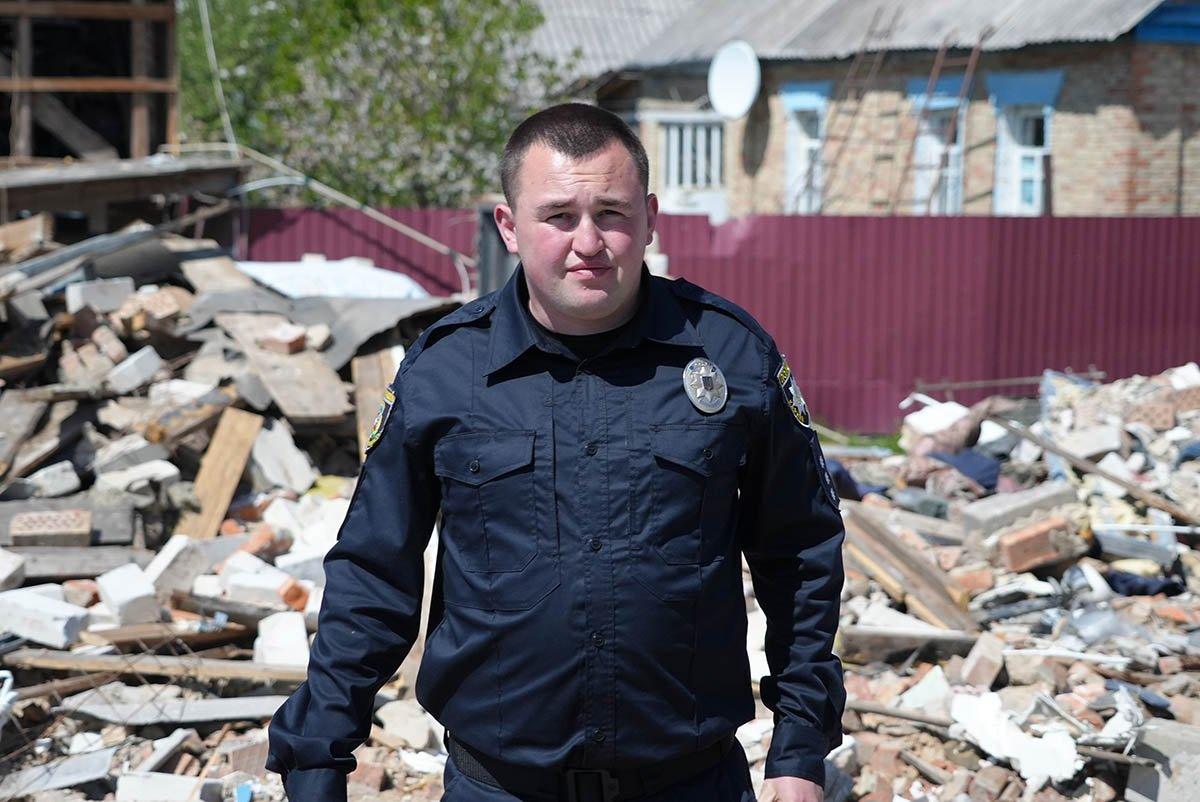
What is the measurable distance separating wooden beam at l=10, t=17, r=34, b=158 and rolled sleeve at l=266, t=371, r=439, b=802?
12.9m

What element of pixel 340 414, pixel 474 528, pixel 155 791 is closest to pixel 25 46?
pixel 340 414

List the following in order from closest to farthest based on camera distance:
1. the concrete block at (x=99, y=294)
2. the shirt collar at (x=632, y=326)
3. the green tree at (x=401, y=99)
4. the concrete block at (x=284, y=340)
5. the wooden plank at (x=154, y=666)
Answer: the shirt collar at (x=632, y=326) < the wooden plank at (x=154, y=666) < the concrete block at (x=284, y=340) < the concrete block at (x=99, y=294) < the green tree at (x=401, y=99)

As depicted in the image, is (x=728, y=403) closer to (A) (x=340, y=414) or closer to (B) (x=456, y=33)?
(A) (x=340, y=414)

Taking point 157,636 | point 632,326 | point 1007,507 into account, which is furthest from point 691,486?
point 1007,507

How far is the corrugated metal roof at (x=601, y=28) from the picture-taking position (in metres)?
26.9

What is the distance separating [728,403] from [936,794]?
2968 millimetres

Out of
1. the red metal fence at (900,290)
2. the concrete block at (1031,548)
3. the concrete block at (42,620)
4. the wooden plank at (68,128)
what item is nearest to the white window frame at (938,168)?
the red metal fence at (900,290)

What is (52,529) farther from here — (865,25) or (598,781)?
(865,25)

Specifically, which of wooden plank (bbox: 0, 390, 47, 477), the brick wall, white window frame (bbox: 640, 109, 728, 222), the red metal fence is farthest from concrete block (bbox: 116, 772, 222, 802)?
white window frame (bbox: 640, 109, 728, 222)

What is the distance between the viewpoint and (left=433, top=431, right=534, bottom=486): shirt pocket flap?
2.48 meters

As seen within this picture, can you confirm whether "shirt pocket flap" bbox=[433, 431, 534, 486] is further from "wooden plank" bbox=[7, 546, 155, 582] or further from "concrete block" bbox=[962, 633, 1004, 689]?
"wooden plank" bbox=[7, 546, 155, 582]

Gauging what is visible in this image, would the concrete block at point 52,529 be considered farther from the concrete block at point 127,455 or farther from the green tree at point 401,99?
the green tree at point 401,99

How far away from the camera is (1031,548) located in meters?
7.54

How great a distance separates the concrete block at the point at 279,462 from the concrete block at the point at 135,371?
0.99 meters
